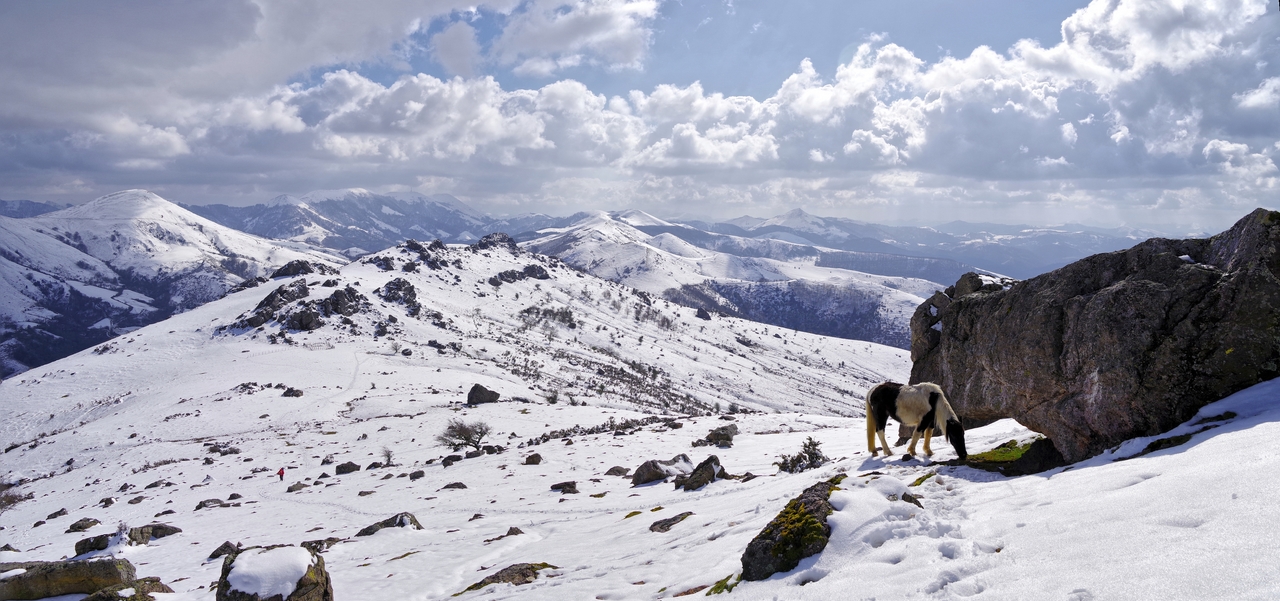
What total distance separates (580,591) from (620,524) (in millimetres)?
5520

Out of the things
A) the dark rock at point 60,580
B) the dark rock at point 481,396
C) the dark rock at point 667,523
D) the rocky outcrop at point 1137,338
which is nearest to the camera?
the rocky outcrop at point 1137,338

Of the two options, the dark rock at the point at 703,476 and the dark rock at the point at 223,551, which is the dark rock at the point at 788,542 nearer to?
the dark rock at the point at 703,476

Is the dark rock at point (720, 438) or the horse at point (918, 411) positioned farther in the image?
the dark rock at point (720, 438)

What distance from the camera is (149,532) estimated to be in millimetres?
21719

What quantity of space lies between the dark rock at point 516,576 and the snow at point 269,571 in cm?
292

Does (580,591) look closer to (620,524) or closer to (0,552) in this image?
(620,524)

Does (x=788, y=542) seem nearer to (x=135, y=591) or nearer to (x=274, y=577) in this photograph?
(x=274, y=577)

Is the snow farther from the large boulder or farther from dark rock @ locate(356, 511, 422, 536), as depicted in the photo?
dark rock @ locate(356, 511, 422, 536)

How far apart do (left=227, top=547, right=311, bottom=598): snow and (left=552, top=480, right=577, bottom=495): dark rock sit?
11375 mm

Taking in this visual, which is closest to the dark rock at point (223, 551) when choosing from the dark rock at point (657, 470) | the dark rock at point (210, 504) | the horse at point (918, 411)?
the dark rock at point (657, 470)

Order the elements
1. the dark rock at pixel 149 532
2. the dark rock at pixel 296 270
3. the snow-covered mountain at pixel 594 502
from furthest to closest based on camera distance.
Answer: the dark rock at pixel 296 270 → the dark rock at pixel 149 532 → the snow-covered mountain at pixel 594 502

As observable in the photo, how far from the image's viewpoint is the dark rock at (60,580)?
12.7 metres

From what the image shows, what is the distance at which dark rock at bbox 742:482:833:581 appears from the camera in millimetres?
7258

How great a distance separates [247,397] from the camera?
78.4 m
